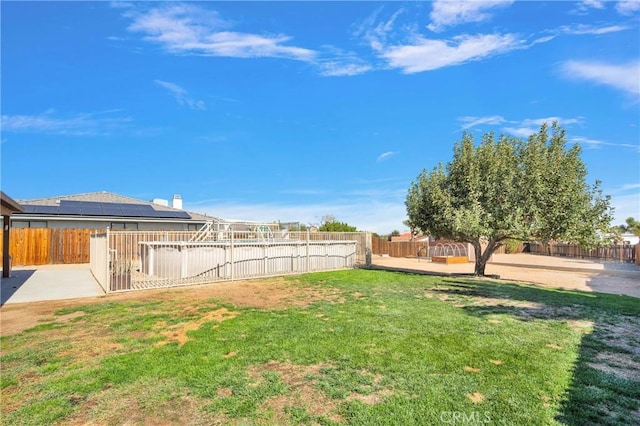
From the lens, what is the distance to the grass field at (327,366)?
121 inches

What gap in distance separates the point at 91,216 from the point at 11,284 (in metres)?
9.78

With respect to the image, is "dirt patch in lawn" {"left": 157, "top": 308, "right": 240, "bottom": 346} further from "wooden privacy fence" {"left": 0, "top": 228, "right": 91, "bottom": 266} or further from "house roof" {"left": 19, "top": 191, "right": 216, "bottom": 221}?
"house roof" {"left": 19, "top": 191, "right": 216, "bottom": 221}

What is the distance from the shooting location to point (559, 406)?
10.1 ft

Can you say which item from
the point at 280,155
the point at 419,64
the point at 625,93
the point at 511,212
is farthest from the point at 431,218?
the point at 280,155

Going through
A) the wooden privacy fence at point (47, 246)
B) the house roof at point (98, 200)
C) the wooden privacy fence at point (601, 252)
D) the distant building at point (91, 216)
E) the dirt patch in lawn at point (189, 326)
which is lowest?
the wooden privacy fence at point (601, 252)

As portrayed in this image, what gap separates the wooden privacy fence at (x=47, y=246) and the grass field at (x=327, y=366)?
1401cm

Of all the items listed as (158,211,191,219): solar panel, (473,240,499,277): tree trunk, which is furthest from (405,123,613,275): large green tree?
(158,211,191,219): solar panel

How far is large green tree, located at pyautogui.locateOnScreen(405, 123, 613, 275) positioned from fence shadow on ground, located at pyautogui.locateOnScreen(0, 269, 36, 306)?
14.5 m

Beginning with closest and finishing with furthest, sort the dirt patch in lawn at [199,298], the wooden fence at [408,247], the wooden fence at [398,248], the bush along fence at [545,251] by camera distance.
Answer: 1. the dirt patch in lawn at [199,298]
2. the bush along fence at [545,251]
3. the wooden fence at [408,247]
4. the wooden fence at [398,248]

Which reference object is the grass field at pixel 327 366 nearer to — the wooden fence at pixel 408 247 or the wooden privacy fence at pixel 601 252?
the wooden privacy fence at pixel 601 252

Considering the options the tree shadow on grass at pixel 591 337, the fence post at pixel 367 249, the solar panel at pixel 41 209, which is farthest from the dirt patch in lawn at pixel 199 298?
the solar panel at pixel 41 209

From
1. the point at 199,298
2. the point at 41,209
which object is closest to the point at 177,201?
the point at 41,209

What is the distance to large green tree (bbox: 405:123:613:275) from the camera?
41.1ft

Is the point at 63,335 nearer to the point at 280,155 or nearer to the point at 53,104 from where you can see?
the point at 53,104
